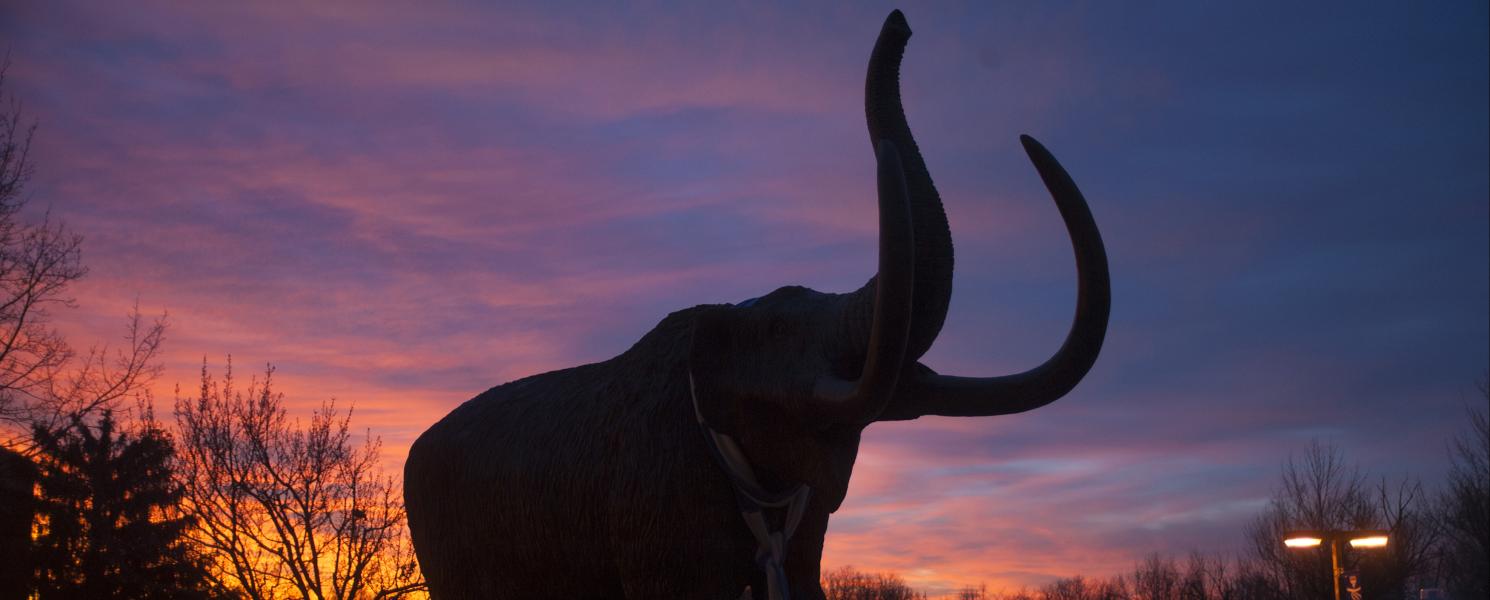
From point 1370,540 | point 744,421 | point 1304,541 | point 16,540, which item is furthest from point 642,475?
point 16,540

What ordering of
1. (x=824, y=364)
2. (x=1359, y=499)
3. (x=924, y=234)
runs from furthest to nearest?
(x=1359, y=499)
(x=824, y=364)
(x=924, y=234)

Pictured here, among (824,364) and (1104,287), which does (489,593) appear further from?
(1104,287)

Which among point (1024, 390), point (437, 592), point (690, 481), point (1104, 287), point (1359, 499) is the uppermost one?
point (1359, 499)

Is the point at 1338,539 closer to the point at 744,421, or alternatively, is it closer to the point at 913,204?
the point at 744,421

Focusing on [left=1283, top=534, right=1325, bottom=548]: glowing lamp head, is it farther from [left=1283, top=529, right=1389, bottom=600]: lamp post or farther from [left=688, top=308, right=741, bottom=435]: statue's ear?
[left=688, top=308, right=741, bottom=435]: statue's ear

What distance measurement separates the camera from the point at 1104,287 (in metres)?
4.03

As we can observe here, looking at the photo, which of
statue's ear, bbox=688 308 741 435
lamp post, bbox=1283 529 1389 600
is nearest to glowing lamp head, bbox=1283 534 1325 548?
lamp post, bbox=1283 529 1389 600

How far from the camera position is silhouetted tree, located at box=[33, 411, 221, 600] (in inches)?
996

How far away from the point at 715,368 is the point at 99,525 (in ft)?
78.3

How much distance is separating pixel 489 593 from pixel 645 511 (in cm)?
111

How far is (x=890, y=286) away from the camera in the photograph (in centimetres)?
367

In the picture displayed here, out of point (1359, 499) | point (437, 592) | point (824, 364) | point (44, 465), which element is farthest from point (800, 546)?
point (1359, 499)

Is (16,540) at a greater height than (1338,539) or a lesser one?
lesser

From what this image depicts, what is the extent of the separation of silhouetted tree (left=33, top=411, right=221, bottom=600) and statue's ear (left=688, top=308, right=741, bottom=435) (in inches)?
902
